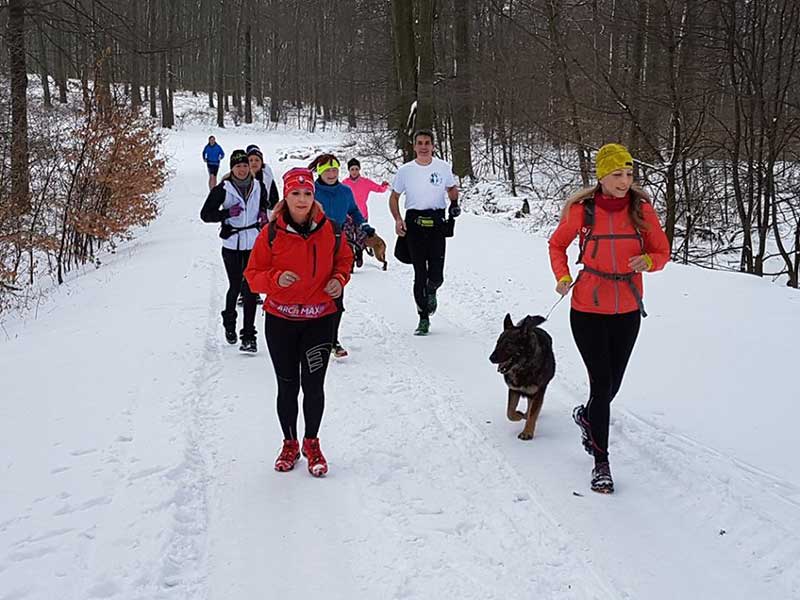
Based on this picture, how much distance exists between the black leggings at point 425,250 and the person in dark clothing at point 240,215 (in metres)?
1.62

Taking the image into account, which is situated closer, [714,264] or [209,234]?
[714,264]

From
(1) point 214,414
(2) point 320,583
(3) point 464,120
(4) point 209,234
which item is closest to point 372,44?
(3) point 464,120

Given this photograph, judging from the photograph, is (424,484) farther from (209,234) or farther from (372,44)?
(372,44)

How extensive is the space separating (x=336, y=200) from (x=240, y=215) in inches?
41.2

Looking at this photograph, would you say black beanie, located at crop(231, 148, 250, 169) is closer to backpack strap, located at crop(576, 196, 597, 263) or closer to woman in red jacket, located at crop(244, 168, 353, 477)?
woman in red jacket, located at crop(244, 168, 353, 477)

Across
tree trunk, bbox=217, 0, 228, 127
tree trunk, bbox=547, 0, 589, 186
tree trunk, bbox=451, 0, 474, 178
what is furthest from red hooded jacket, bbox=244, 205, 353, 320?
tree trunk, bbox=217, 0, 228, 127

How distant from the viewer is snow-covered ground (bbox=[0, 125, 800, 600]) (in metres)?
3.56

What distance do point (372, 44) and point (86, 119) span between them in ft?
84.8

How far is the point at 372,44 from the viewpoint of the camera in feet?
123

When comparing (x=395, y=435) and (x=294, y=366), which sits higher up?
(x=294, y=366)

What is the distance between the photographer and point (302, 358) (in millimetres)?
4609

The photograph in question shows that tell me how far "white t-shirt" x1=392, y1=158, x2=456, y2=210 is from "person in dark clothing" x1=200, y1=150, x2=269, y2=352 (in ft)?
5.06

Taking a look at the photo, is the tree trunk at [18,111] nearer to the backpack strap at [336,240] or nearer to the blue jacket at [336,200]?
the blue jacket at [336,200]

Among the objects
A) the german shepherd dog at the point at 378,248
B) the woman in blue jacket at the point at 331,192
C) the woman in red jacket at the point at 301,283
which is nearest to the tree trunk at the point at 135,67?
the german shepherd dog at the point at 378,248
